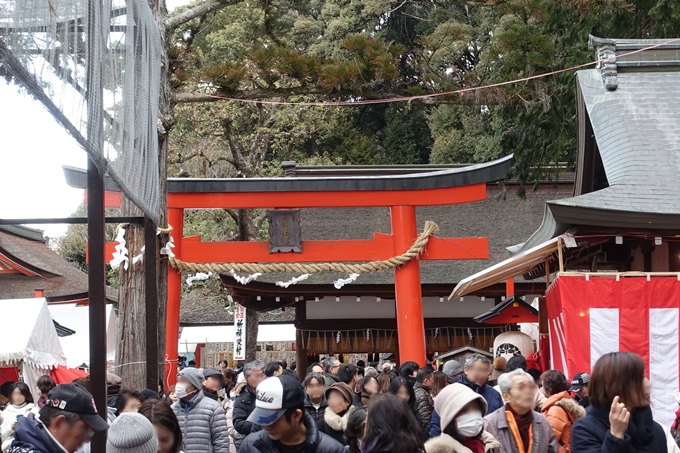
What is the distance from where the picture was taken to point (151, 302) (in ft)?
26.5

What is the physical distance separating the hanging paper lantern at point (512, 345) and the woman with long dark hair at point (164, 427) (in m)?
11.4

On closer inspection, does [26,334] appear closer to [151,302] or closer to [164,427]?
[151,302]

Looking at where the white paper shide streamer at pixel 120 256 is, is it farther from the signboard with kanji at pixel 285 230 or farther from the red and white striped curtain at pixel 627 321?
the signboard with kanji at pixel 285 230

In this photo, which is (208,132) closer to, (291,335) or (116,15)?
(291,335)

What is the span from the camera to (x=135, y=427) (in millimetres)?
3717

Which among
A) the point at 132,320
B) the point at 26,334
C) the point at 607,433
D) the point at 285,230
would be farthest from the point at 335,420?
the point at 285,230

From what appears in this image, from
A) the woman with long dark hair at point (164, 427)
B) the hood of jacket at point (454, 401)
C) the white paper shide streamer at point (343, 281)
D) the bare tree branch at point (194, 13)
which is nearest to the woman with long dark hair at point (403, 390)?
the hood of jacket at point (454, 401)

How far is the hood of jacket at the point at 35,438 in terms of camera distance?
3.62 metres

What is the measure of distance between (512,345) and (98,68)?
11775 mm

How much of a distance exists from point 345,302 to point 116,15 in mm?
15960

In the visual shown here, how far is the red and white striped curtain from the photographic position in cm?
1038

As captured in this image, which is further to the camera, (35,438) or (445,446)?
(445,446)

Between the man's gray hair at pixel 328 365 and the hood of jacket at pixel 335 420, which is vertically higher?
the man's gray hair at pixel 328 365

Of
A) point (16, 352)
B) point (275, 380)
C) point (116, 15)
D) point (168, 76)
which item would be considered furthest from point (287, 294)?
point (275, 380)
